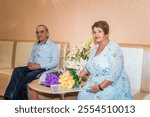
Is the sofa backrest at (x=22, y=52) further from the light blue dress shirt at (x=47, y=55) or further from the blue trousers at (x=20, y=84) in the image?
the blue trousers at (x=20, y=84)

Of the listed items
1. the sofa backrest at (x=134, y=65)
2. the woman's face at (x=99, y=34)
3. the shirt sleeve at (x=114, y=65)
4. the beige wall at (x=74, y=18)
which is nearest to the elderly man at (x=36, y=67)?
the beige wall at (x=74, y=18)

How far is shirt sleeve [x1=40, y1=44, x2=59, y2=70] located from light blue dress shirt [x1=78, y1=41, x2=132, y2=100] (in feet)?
3.87

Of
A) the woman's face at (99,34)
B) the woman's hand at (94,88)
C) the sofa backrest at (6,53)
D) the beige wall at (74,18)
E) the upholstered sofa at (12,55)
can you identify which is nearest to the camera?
the woman's hand at (94,88)

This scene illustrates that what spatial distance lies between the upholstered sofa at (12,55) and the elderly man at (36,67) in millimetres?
210

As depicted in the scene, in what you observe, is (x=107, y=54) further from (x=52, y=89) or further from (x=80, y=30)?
(x=80, y=30)

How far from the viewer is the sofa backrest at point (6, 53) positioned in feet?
16.3

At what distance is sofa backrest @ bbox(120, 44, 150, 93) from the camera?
3199mm

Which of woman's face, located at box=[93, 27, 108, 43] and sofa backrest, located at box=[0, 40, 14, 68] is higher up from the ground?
woman's face, located at box=[93, 27, 108, 43]

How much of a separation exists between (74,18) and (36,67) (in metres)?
0.93

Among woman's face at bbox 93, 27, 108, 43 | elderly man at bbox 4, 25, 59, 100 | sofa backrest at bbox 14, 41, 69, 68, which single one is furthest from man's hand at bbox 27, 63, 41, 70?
woman's face at bbox 93, 27, 108, 43

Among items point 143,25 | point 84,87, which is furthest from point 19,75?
point 143,25

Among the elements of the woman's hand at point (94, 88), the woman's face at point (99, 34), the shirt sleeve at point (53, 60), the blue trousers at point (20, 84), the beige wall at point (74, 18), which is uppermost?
the beige wall at point (74, 18)

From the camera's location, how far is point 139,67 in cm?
320

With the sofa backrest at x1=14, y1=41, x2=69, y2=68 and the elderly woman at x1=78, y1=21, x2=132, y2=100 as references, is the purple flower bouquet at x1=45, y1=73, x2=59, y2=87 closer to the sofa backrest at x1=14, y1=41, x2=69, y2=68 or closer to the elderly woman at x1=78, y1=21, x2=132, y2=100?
the elderly woman at x1=78, y1=21, x2=132, y2=100
